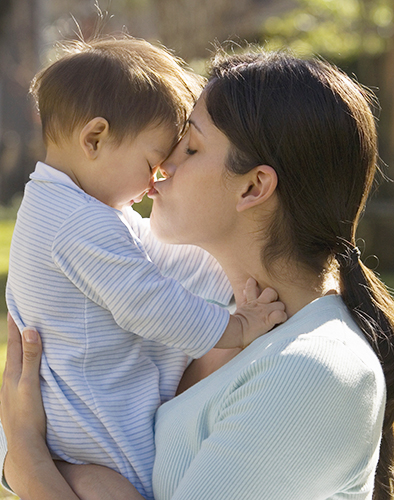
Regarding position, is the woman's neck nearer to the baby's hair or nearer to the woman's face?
the woman's face

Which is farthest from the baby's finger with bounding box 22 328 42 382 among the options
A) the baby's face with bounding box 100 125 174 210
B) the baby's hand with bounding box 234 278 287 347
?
the baby's hand with bounding box 234 278 287 347

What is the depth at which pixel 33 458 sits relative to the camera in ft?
6.42

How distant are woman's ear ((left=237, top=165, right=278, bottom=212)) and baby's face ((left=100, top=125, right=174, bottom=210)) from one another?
324 mm

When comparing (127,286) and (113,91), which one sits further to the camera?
(113,91)

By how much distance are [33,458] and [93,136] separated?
3.29 ft

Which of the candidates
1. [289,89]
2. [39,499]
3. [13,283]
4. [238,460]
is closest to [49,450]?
[39,499]

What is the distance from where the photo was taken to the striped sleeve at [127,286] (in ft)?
6.46

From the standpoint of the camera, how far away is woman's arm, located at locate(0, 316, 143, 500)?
1.90 m

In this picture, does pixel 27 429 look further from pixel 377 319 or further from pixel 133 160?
pixel 377 319

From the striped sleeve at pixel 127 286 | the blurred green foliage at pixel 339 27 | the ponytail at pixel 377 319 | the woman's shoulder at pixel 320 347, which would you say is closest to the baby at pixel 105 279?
the striped sleeve at pixel 127 286

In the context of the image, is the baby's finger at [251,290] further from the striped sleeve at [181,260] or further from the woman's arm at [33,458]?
the woman's arm at [33,458]

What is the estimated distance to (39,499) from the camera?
188 cm

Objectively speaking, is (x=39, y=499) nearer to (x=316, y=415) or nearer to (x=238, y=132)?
(x=316, y=415)

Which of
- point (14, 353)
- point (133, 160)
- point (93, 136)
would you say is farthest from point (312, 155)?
point (14, 353)
